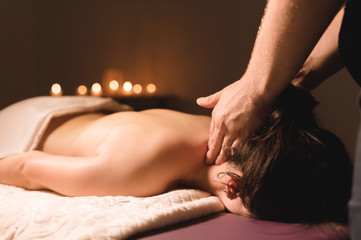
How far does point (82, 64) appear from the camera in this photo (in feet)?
12.0

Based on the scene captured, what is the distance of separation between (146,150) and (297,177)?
1.38 ft

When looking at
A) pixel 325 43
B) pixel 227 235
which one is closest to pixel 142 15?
pixel 325 43

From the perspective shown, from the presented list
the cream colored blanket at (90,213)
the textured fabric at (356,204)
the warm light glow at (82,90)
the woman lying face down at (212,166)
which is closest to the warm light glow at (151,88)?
the warm light glow at (82,90)

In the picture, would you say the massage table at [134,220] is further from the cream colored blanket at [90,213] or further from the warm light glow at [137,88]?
the warm light glow at [137,88]

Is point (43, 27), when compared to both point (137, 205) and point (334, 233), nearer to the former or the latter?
point (137, 205)

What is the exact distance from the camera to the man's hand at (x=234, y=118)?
3.31ft

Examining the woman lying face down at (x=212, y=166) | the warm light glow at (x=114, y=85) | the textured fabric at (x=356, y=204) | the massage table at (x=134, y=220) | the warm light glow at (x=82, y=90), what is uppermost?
the textured fabric at (x=356, y=204)

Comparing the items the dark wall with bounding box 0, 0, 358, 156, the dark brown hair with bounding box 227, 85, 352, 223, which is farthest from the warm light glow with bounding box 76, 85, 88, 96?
the dark brown hair with bounding box 227, 85, 352, 223

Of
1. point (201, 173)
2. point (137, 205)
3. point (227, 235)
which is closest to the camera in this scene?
point (227, 235)

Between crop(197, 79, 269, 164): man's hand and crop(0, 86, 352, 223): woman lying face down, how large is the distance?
0.09 ft

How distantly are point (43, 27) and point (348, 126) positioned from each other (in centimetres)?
301

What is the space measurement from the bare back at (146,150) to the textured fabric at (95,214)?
5 cm

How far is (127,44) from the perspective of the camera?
138 inches

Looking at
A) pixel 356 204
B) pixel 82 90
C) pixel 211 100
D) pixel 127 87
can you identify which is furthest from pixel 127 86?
pixel 356 204
